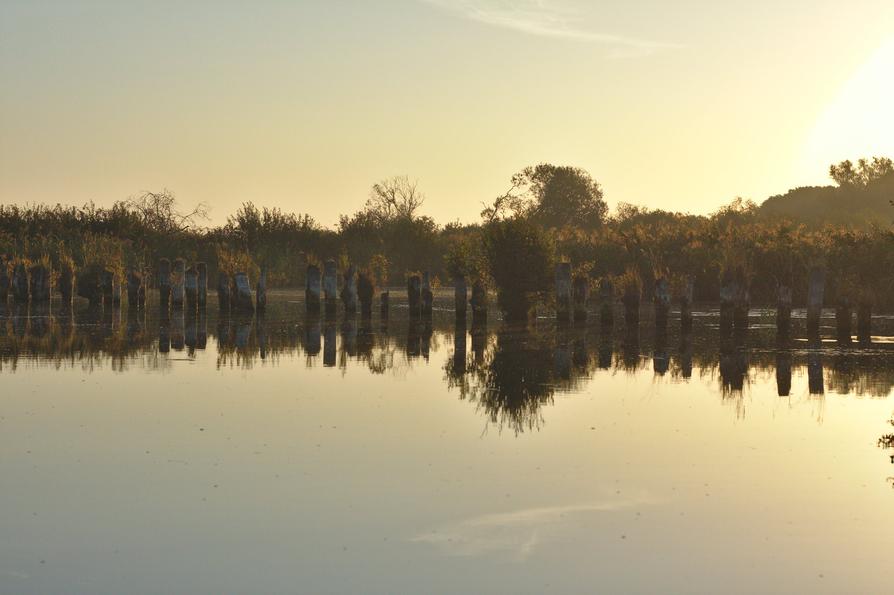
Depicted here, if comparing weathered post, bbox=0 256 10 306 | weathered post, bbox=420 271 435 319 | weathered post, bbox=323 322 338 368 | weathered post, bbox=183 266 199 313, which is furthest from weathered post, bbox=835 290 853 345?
weathered post, bbox=0 256 10 306

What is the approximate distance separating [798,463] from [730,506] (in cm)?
291

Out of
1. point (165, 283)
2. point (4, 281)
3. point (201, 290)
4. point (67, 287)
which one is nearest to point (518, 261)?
point (201, 290)

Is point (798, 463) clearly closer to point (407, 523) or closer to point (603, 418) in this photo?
point (603, 418)

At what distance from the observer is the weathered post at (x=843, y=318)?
110 ft

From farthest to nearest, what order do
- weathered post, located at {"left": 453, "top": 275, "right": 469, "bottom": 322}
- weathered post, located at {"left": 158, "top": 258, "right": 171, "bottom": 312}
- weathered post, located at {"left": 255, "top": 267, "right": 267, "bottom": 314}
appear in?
1. weathered post, located at {"left": 158, "top": 258, "right": 171, "bottom": 312}
2. weathered post, located at {"left": 255, "top": 267, "right": 267, "bottom": 314}
3. weathered post, located at {"left": 453, "top": 275, "right": 469, "bottom": 322}

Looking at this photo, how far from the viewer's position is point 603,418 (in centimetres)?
1898

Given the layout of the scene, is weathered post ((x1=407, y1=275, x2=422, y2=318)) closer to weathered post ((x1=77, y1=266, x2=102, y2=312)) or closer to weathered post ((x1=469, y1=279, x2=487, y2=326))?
weathered post ((x1=469, y1=279, x2=487, y2=326))

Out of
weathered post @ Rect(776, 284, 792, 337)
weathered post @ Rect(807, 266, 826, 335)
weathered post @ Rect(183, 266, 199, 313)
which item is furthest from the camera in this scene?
weathered post @ Rect(183, 266, 199, 313)

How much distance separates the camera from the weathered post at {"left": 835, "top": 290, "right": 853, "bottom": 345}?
110 feet

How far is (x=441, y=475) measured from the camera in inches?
559

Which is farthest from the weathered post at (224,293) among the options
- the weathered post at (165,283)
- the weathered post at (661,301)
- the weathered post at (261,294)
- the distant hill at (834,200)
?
the distant hill at (834,200)

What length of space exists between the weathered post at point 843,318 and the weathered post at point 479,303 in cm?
1094

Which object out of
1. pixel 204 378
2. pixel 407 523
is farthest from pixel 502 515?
pixel 204 378

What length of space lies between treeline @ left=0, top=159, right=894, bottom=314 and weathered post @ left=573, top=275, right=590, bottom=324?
87cm
